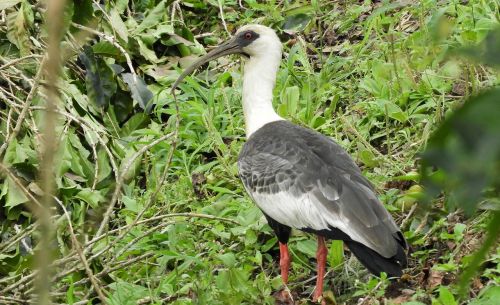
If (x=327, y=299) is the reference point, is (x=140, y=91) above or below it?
above

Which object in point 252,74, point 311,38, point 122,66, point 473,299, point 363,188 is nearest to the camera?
point 473,299

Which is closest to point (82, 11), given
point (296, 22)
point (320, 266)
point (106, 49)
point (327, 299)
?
point (106, 49)

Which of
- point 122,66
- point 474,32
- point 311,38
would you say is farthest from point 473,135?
point 311,38

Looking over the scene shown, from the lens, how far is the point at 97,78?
7.01 metres

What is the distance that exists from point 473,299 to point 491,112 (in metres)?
3.72

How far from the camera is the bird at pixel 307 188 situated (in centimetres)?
444

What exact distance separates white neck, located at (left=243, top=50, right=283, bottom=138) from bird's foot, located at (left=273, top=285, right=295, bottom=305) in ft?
3.43

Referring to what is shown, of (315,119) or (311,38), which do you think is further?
(311,38)

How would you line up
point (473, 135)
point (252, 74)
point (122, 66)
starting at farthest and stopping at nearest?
1. point (122, 66)
2. point (252, 74)
3. point (473, 135)

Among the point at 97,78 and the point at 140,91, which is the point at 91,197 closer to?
the point at 97,78

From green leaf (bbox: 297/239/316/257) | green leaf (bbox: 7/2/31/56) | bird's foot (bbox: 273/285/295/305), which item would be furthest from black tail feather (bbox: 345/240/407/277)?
green leaf (bbox: 7/2/31/56)

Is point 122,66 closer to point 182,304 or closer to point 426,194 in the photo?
point 182,304

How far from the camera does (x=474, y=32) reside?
6.26 metres

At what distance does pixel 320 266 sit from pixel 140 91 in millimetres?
2851
